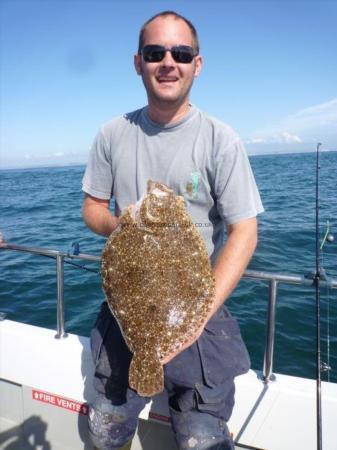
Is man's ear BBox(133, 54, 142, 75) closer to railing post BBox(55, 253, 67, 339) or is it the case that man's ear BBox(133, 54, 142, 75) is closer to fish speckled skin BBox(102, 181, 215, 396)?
fish speckled skin BBox(102, 181, 215, 396)

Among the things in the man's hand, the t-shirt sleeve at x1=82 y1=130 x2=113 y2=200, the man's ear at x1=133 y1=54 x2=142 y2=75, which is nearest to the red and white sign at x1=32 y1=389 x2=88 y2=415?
the man's hand

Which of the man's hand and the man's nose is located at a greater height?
the man's nose

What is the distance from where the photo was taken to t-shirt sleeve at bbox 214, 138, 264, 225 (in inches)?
100

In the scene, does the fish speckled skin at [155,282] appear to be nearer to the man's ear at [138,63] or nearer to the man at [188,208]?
the man at [188,208]

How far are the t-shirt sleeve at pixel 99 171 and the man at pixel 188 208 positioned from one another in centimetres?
10

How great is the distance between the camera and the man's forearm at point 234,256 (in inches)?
98.2

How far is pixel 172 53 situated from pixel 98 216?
51.8 inches

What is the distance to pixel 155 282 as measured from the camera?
2.29 m

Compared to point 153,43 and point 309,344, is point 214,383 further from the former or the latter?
point 309,344

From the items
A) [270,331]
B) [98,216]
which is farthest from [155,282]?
[270,331]

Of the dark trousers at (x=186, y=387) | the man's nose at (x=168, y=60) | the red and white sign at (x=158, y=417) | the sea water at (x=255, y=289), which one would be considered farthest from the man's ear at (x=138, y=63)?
the red and white sign at (x=158, y=417)

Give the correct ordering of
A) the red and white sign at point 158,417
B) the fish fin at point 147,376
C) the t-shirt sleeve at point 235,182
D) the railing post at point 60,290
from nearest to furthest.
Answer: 1. the fish fin at point 147,376
2. the t-shirt sleeve at point 235,182
3. the red and white sign at point 158,417
4. the railing post at point 60,290

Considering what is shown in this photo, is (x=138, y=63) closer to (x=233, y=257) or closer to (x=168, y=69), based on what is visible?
(x=168, y=69)

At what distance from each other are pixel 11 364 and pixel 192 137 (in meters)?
2.90
